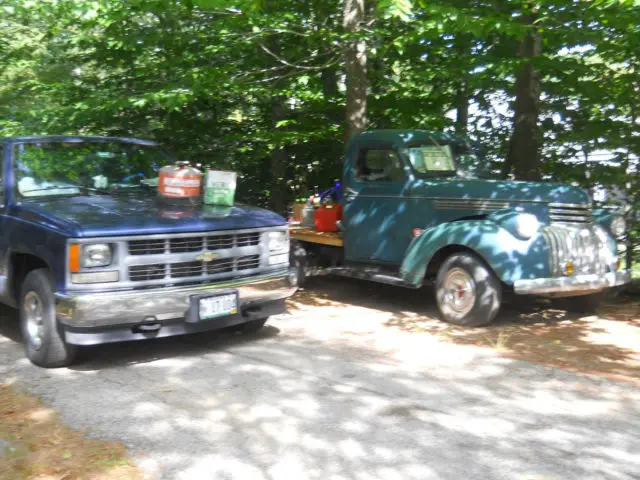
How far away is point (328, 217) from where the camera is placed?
8.93 m

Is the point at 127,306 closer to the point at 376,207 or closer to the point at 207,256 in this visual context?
the point at 207,256

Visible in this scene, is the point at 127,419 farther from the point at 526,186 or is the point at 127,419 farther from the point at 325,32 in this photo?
the point at 325,32

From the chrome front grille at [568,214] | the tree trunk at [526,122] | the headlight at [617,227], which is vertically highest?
the tree trunk at [526,122]

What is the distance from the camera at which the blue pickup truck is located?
201 inches

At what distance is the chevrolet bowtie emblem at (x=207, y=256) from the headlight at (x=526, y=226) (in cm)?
297

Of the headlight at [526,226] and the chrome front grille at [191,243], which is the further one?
the headlight at [526,226]

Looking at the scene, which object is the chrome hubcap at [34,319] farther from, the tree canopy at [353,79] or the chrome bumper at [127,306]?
the tree canopy at [353,79]

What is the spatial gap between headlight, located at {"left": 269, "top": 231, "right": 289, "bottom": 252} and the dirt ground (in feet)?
5.14

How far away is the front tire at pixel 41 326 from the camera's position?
535 centimetres

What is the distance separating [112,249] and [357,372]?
214 cm

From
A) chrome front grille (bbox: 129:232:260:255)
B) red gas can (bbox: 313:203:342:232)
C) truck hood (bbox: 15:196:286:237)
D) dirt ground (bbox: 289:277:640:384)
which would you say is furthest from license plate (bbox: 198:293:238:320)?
red gas can (bbox: 313:203:342:232)

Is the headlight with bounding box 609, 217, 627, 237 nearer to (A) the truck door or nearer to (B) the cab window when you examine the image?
(A) the truck door

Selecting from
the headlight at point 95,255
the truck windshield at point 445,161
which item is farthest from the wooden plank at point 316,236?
the headlight at point 95,255

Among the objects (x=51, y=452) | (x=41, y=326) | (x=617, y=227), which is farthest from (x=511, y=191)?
(x=51, y=452)
